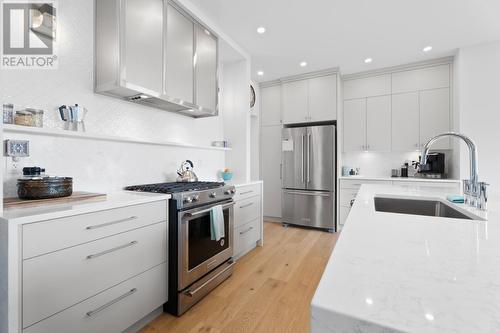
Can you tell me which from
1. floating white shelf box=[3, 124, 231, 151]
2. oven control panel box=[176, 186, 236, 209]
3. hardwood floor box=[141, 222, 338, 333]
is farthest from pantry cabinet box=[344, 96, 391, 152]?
floating white shelf box=[3, 124, 231, 151]

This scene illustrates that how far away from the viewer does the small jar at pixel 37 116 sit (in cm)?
150

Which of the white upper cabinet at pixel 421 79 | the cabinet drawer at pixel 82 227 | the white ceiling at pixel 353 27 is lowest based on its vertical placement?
the cabinet drawer at pixel 82 227

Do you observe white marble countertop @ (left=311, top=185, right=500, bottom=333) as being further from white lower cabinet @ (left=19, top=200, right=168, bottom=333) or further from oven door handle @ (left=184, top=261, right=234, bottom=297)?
oven door handle @ (left=184, top=261, right=234, bottom=297)

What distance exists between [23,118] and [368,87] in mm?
4489

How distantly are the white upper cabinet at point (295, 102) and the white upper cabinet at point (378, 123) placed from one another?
1.05m

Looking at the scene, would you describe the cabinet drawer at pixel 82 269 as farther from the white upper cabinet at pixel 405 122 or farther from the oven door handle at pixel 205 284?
the white upper cabinet at pixel 405 122

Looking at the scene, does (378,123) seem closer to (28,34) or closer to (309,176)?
(309,176)

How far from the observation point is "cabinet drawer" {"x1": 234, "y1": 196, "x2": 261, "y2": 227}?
9.21 ft

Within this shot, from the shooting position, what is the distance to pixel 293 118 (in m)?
4.40

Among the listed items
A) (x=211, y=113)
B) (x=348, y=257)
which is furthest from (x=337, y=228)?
(x=348, y=257)

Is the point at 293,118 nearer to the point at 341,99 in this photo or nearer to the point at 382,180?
the point at 341,99

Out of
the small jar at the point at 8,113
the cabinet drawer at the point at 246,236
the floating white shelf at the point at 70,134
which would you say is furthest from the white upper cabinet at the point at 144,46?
the cabinet drawer at the point at 246,236

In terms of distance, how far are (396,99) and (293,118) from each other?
1669mm

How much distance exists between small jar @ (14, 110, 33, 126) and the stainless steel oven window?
1.08 meters
